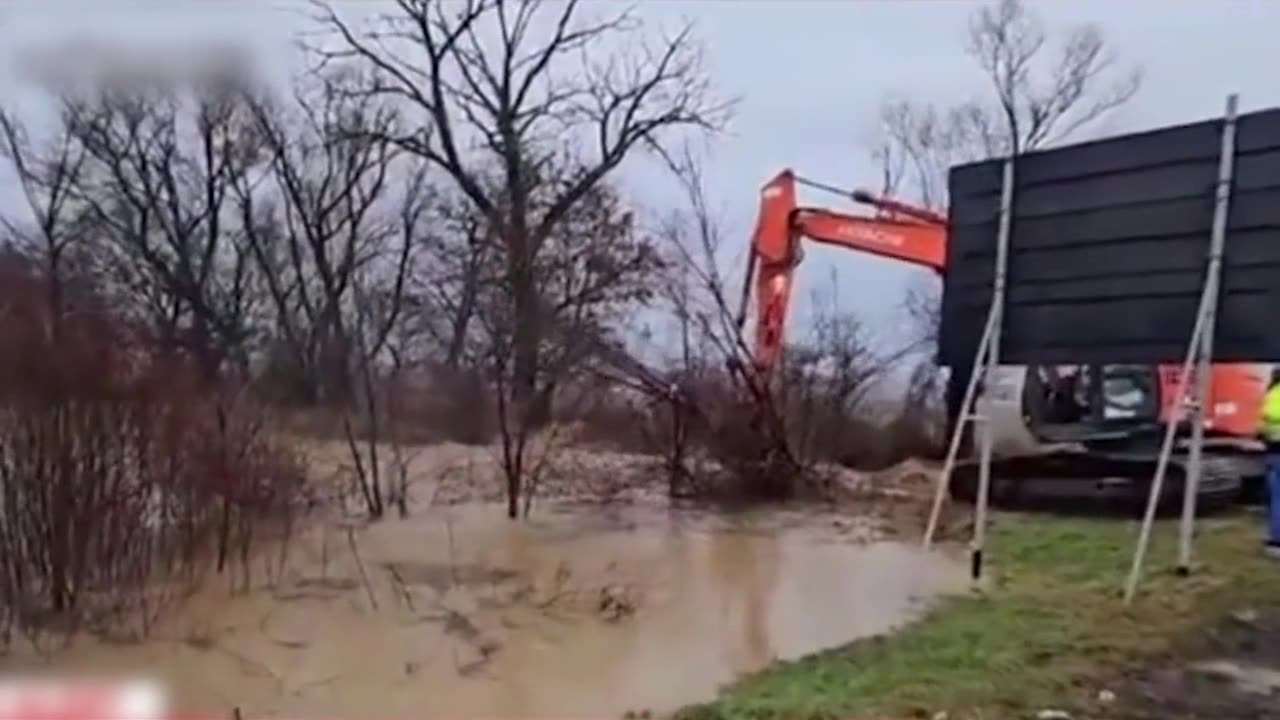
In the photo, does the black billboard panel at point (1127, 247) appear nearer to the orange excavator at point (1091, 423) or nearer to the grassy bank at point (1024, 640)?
the grassy bank at point (1024, 640)

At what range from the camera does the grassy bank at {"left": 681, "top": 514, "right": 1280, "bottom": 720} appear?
498 centimetres

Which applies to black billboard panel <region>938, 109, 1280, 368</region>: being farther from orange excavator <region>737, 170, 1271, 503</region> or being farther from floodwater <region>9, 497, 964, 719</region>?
orange excavator <region>737, 170, 1271, 503</region>

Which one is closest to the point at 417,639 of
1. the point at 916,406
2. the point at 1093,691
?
the point at 1093,691

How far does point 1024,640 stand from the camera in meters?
6.05

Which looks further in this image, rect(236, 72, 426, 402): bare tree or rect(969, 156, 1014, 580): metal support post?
rect(236, 72, 426, 402): bare tree

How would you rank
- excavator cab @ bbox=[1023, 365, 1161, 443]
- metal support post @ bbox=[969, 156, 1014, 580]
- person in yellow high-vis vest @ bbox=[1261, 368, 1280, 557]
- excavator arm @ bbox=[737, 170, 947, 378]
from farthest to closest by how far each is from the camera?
excavator arm @ bbox=[737, 170, 947, 378] < excavator cab @ bbox=[1023, 365, 1161, 443] < person in yellow high-vis vest @ bbox=[1261, 368, 1280, 557] < metal support post @ bbox=[969, 156, 1014, 580]

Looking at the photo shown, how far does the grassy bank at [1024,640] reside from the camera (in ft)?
16.3

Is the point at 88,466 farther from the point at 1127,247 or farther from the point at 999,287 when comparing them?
the point at 1127,247

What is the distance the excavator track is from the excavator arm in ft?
8.89

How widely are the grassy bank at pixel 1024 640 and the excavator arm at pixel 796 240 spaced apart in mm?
5295

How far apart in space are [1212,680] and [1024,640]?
83 centimetres

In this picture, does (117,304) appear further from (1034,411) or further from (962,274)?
(1034,411)

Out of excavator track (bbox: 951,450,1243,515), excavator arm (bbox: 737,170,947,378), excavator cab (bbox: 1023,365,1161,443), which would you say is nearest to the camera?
excavator track (bbox: 951,450,1243,515)

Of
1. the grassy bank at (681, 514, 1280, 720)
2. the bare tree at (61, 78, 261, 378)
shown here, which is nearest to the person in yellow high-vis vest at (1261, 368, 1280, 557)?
the grassy bank at (681, 514, 1280, 720)
